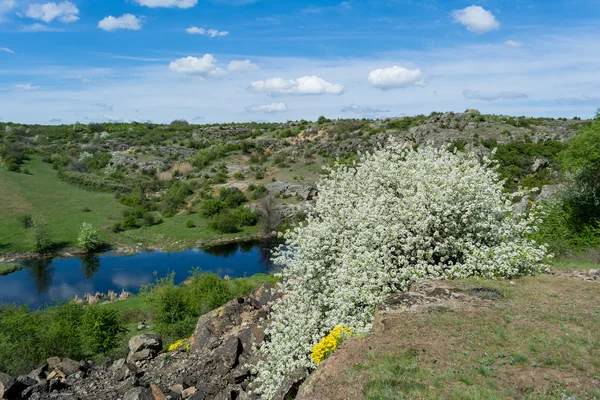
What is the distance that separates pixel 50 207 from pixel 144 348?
202ft

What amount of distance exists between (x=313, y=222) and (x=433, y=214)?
5253 mm

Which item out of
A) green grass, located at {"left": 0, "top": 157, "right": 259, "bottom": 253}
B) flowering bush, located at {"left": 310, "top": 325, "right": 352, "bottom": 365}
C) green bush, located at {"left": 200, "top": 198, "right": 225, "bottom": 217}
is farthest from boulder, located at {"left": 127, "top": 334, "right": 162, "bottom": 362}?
green bush, located at {"left": 200, "top": 198, "right": 225, "bottom": 217}

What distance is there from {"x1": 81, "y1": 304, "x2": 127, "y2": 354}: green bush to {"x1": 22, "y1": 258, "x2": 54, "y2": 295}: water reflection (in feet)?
73.7

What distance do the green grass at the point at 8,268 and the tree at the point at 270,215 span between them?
34551 mm

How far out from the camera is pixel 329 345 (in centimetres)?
1356

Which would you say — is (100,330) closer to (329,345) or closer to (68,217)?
(329,345)

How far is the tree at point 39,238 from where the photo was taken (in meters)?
60.5

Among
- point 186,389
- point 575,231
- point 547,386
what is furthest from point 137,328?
point 575,231

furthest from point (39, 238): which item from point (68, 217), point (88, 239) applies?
point (68, 217)

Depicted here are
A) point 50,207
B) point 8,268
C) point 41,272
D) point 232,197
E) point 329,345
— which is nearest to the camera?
point 329,345

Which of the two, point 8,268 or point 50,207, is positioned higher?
point 50,207

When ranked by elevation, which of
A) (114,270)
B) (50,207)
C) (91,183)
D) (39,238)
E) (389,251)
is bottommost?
(114,270)

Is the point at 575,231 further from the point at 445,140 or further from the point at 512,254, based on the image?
the point at 445,140

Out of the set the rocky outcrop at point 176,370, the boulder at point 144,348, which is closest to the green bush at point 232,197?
the rocky outcrop at point 176,370
